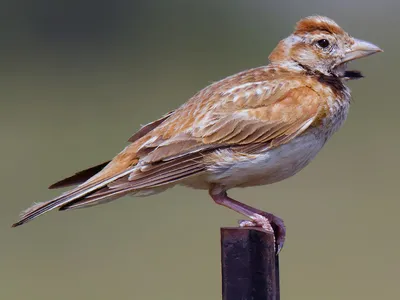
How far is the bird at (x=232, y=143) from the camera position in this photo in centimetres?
701

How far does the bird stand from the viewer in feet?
23.0

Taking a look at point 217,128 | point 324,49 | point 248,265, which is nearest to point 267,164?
point 217,128

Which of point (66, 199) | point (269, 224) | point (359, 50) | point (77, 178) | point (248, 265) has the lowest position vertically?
point (248, 265)

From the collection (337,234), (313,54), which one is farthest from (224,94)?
(337,234)

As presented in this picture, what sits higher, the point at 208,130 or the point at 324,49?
the point at 324,49

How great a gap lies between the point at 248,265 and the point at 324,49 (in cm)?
265

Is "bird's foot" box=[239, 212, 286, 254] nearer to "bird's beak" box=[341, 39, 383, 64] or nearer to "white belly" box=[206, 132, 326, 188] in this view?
"white belly" box=[206, 132, 326, 188]

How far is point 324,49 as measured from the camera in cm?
789

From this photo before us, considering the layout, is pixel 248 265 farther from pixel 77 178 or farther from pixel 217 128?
pixel 77 178

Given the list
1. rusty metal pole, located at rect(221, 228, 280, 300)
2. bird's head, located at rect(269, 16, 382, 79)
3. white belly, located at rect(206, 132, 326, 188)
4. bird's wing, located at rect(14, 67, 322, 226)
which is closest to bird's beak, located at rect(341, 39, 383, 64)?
bird's head, located at rect(269, 16, 382, 79)

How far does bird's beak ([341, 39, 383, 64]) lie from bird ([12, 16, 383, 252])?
0.25 meters

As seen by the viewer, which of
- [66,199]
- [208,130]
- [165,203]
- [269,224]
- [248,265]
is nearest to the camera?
[248,265]

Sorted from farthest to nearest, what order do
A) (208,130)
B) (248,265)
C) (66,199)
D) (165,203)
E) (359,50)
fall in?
(165,203) < (359,50) < (208,130) < (66,199) < (248,265)

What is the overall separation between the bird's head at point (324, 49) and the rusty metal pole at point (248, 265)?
241cm
